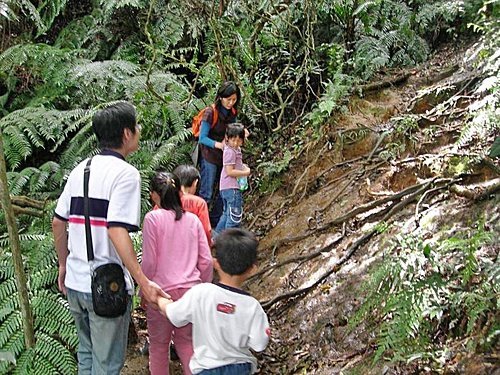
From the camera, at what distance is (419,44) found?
751cm

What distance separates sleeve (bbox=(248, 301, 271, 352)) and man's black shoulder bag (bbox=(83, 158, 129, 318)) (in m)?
0.70

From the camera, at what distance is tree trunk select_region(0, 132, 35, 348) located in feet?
10.7

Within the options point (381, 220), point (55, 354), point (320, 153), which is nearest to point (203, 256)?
point (55, 354)

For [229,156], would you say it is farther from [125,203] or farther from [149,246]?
[125,203]

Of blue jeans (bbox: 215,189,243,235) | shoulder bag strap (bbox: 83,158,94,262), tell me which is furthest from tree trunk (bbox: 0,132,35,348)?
blue jeans (bbox: 215,189,243,235)

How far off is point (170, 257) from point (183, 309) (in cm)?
69

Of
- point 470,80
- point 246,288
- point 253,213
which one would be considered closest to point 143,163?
point 253,213

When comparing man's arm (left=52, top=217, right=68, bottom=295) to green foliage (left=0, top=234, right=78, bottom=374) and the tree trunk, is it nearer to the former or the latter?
the tree trunk

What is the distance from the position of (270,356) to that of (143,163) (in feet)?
8.93

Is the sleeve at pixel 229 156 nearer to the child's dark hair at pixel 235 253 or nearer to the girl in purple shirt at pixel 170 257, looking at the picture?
the girl in purple shirt at pixel 170 257

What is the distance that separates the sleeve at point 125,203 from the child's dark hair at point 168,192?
1.79 ft

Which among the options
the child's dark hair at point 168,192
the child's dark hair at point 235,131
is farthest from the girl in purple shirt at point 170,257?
the child's dark hair at point 235,131

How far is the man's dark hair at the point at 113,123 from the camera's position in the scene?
2.79 m

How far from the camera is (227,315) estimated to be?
2.56 m
